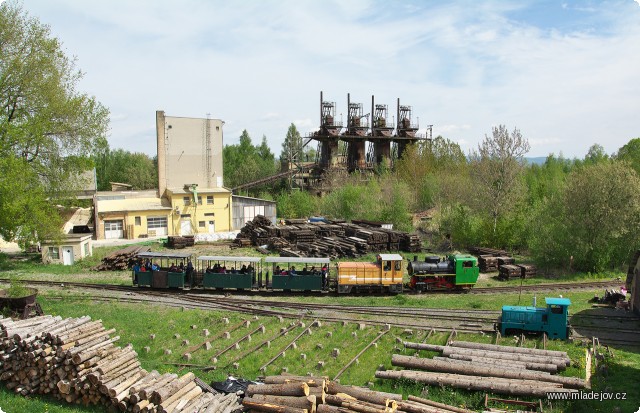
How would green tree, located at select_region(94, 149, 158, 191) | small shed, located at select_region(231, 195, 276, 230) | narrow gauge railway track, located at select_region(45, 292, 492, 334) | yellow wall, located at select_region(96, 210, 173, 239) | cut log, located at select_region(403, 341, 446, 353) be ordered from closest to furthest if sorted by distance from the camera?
1. cut log, located at select_region(403, 341, 446, 353)
2. narrow gauge railway track, located at select_region(45, 292, 492, 334)
3. yellow wall, located at select_region(96, 210, 173, 239)
4. small shed, located at select_region(231, 195, 276, 230)
5. green tree, located at select_region(94, 149, 158, 191)

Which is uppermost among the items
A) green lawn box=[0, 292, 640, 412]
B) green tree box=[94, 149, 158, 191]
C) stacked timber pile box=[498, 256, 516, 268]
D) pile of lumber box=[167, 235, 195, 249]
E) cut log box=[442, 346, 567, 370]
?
green tree box=[94, 149, 158, 191]

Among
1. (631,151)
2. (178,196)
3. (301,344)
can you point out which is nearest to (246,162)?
(178,196)

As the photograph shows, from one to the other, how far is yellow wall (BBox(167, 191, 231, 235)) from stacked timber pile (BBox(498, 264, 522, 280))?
96.7ft

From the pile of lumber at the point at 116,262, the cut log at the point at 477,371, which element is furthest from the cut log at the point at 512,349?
the pile of lumber at the point at 116,262

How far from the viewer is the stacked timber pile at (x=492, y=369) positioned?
42.6 ft

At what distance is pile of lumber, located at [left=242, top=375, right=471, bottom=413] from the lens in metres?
10.9

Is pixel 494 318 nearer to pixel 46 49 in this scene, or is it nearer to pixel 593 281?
pixel 593 281

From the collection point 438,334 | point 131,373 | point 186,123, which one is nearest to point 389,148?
point 186,123

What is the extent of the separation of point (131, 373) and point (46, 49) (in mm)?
25027

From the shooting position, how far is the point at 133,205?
45.3 m

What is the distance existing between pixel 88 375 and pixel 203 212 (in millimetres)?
35756

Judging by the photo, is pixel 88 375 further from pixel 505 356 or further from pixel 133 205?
pixel 133 205

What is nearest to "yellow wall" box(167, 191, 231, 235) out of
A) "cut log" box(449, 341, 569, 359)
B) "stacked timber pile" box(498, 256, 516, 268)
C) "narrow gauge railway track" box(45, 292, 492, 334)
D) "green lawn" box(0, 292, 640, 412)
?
"narrow gauge railway track" box(45, 292, 492, 334)

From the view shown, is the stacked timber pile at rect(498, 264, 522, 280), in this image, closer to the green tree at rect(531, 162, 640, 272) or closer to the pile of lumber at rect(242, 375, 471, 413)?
the green tree at rect(531, 162, 640, 272)
